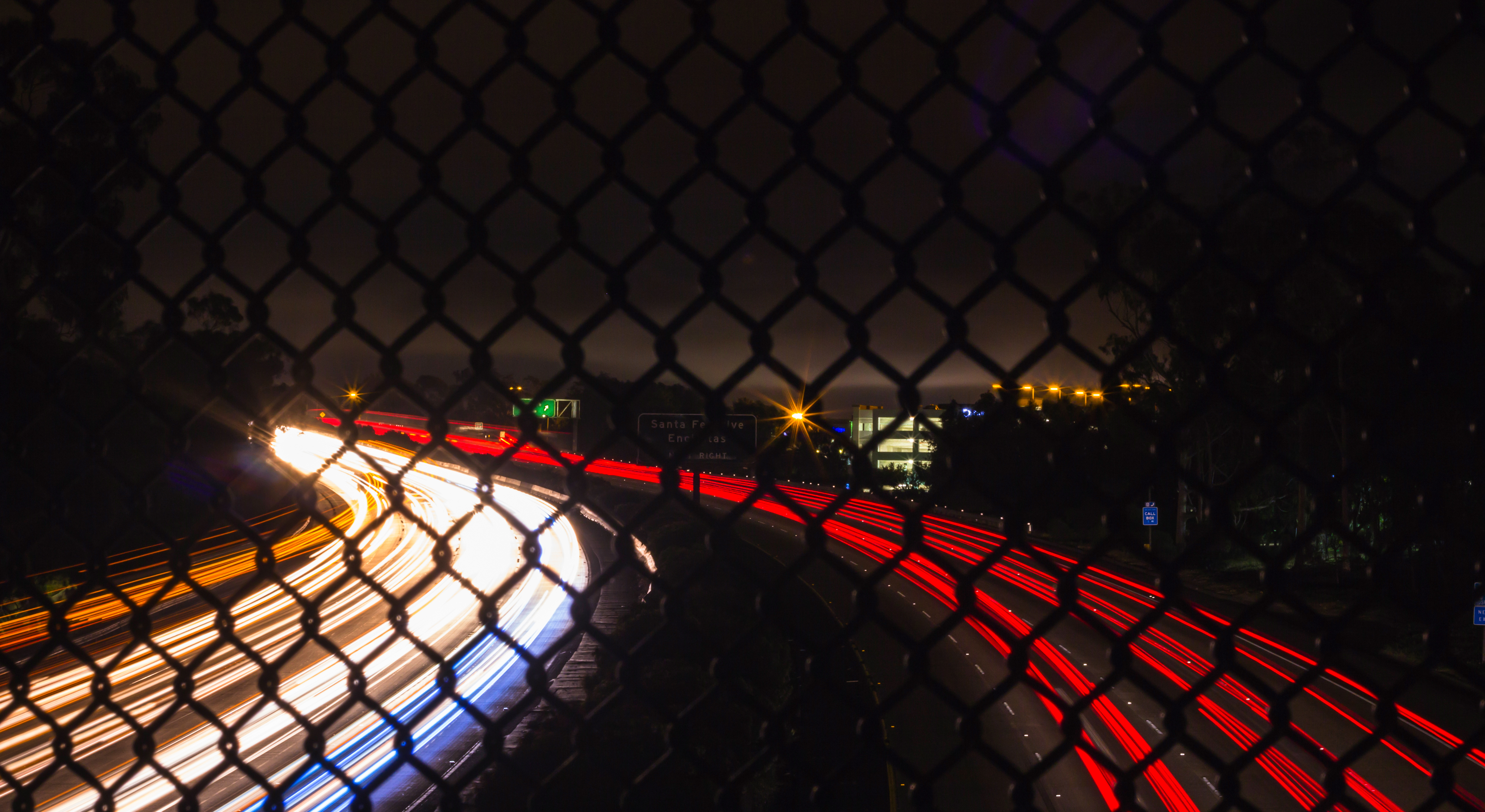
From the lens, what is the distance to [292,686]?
19.6m

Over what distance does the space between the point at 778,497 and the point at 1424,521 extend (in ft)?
4.31

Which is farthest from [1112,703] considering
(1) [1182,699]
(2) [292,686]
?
(1) [1182,699]

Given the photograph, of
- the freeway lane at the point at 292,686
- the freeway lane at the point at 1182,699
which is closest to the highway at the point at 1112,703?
the freeway lane at the point at 1182,699

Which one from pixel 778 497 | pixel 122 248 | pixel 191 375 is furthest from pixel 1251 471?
pixel 191 375

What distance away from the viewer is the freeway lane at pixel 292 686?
2.16 m

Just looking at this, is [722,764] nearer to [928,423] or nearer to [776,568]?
[928,423]

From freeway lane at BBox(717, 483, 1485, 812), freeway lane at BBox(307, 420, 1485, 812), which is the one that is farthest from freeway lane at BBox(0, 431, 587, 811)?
freeway lane at BBox(717, 483, 1485, 812)

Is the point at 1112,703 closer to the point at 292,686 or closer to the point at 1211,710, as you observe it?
the point at 1211,710

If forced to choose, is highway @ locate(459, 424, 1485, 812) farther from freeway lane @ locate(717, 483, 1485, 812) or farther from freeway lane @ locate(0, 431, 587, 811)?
freeway lane @ locate(0, 431, 587, 811)

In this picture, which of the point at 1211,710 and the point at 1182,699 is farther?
the point at 1211,710

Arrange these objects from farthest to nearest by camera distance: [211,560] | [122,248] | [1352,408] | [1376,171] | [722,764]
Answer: [211,560] < [722,764] < [122,248] < [1352,408] < [1376,171]

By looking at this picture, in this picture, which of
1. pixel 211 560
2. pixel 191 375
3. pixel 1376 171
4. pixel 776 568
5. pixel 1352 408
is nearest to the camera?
pixel 1376 171

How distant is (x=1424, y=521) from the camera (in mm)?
1770

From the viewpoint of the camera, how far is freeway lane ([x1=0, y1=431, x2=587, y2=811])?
216 cm
